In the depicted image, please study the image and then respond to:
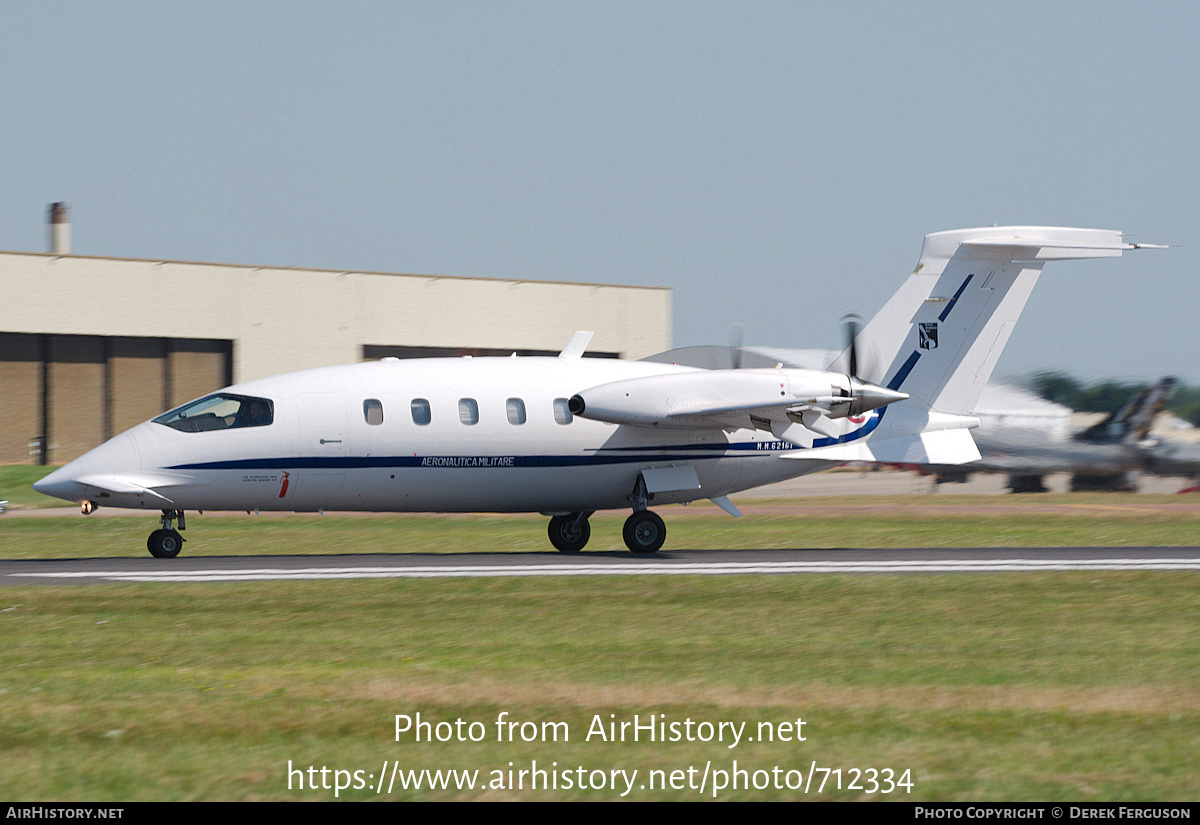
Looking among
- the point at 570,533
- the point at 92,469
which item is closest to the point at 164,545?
the point at 92,469

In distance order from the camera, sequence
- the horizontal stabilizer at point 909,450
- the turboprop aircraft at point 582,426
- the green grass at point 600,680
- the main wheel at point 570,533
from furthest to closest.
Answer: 1. the main wheel at point 570,533
2. the horizontal stabilizer at point 909,450
3. the turboprop aircraft at point 582,426
4. the green grass at point 600,680

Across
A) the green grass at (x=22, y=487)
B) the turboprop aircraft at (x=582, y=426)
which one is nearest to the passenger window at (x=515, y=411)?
the turboprop aircraft at (x=582, y=426)

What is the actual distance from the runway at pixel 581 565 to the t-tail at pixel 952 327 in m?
2.74

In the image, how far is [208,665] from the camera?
1345 centimetres

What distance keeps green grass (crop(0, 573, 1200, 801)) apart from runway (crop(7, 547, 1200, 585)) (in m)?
1.42

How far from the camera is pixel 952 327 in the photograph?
2788 cm

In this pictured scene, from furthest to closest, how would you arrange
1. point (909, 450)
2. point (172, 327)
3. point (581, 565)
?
1. point (172, 327)
2. point (909, 450)
3. point (581, 565)

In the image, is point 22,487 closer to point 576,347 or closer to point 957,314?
point 576,347

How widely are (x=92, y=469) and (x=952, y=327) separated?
678 inches

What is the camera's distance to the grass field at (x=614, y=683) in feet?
30.4

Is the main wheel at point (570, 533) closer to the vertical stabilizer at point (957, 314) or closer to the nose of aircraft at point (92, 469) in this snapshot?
the vertical stabilizer at point (957, 314)

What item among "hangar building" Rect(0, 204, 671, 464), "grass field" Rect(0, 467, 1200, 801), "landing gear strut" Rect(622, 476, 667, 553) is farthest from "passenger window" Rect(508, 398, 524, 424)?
"hangar building" Rect(0, 204, 671, 464)

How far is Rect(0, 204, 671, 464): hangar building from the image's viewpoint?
5759 cm

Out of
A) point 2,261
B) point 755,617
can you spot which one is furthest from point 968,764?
point 2,261
